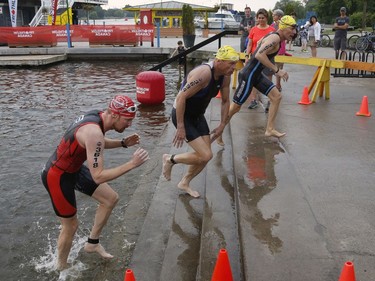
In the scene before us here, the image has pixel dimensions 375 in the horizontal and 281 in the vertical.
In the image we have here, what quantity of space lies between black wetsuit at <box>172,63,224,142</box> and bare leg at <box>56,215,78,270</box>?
163 cm

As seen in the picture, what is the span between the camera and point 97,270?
4.30 meters

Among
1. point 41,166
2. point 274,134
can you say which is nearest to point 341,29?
point 274,134

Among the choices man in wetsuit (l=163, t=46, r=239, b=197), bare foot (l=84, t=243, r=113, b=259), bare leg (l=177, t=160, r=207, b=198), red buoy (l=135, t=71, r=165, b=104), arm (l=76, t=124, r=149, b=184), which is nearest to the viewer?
arm (l=76, t=124, r=149, b=184)

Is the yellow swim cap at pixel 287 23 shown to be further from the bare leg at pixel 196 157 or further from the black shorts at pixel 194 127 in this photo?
the bare leg at pixel 196 157

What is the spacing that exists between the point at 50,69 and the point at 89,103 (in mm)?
9754

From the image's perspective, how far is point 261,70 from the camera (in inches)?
271

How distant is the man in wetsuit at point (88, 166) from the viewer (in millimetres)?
3635

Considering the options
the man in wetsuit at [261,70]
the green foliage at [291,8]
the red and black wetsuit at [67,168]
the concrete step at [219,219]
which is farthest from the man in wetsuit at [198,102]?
the green foliage at [291,8]

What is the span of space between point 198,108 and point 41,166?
4.00 meters

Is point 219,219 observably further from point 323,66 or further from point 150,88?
point 150,88

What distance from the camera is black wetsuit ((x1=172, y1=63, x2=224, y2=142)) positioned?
4.84 m

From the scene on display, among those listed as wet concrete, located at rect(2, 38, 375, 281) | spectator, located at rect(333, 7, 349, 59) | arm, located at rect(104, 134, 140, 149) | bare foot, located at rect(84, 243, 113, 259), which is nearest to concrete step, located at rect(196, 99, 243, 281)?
wet concrete, located at rect(2, 38, 375, 281)

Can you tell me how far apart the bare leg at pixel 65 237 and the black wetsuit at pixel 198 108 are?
1.63m

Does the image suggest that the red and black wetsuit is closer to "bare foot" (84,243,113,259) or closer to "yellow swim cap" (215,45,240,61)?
"bare foot" (84,243,113,259)
